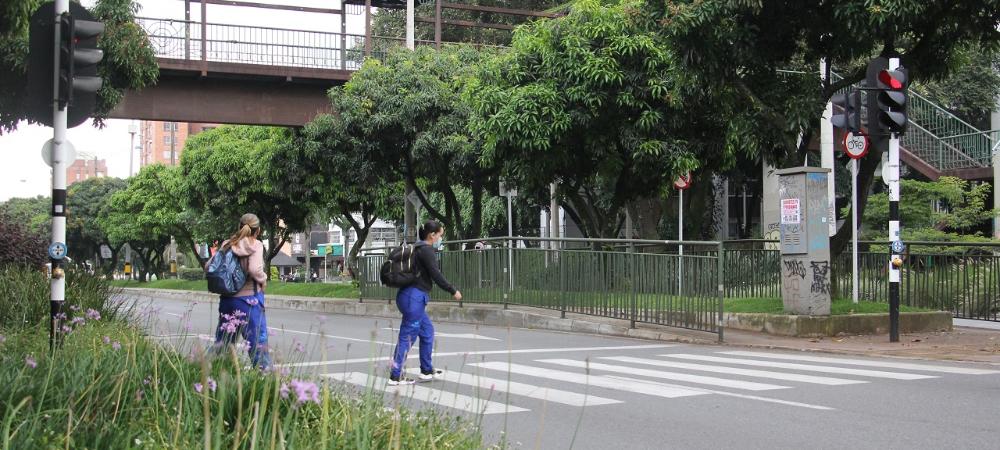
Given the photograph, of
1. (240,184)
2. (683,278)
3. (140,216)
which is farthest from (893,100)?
(140,216)

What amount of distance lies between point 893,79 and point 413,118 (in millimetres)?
14122

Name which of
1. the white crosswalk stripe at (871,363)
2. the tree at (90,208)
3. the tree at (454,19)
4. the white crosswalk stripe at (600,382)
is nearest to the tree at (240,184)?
the tree at (454,19)

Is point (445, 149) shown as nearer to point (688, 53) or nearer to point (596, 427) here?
point (688, 53)

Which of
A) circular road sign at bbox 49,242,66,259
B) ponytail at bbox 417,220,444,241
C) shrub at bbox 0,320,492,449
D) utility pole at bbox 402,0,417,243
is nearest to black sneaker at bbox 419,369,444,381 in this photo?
ponytail at bbox 417,220,444,241

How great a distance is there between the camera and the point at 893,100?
13.3m

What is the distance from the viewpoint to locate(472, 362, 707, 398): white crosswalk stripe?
9.09 meters

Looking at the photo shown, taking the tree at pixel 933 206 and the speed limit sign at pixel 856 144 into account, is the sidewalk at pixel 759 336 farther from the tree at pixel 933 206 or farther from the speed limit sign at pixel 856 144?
the tree at pixel 933 206

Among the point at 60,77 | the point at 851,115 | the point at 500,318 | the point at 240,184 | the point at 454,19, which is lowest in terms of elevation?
the point at 500,318

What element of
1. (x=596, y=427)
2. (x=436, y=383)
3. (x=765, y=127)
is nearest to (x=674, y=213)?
(x=765, y=127)

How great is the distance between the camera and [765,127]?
15945mm

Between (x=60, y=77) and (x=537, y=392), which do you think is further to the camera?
(x=537, y=392)

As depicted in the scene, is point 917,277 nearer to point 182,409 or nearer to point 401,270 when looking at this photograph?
point 401,270

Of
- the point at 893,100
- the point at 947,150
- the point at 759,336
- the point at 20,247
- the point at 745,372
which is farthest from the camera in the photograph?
the point at 947,150

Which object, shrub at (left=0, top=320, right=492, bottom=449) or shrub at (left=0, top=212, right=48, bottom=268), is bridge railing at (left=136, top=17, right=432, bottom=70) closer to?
shrub at (left=0, top=212, right=48, bottom=268)
